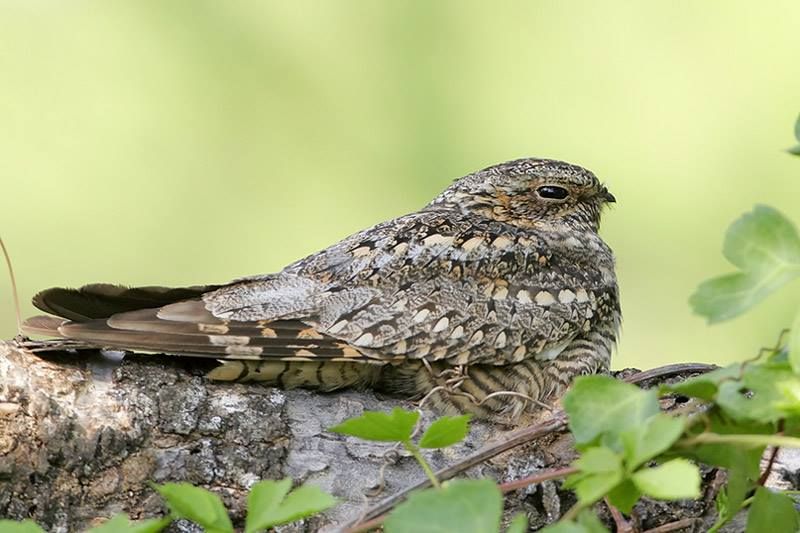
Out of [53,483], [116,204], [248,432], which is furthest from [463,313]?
[116,204]

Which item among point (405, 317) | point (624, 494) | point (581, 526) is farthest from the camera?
point (405, 317)

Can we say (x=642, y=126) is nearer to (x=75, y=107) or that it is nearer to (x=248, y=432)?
(x=75, y=107)

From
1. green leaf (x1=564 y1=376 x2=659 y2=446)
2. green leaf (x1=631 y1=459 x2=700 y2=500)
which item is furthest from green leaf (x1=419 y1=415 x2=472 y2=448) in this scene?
green leaf (x1=631 y1=459 x2=700 y2=500)

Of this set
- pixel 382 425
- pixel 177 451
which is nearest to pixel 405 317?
pixel 177 451

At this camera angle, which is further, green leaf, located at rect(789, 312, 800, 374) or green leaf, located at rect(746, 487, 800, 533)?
green leaf, located at rect(746, 487, 800, 533)

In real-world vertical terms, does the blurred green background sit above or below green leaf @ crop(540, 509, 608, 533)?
above

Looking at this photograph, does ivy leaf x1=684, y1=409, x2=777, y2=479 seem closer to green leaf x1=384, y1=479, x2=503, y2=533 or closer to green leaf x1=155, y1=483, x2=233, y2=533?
green leaf x1=384, y1=479, x2=503, y2=533

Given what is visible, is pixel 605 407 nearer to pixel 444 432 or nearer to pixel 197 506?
pixel 444 432
